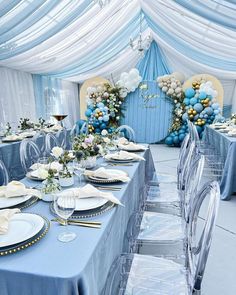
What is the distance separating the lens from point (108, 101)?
7102 millimetres

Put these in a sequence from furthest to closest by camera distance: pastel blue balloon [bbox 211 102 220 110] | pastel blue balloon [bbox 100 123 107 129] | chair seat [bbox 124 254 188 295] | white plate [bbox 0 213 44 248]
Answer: pastel blue balloon [bbox 100 123 107 129]
pastel blue balloon [bbox 211 102 220 110]
chair seat [bbox 124 254 188 295]
white plate [bbox 0 213 44 248]

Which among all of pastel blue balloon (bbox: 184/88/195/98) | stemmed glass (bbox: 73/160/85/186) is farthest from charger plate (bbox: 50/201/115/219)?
pastel blue balloon (bbox: 184/88/195/98)

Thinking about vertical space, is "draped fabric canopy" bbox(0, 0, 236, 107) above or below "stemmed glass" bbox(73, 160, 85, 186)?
above

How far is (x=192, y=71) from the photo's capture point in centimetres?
747

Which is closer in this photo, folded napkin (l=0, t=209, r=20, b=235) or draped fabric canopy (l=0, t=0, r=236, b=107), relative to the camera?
folded napkin (l=0, t=209, r=20, b=235)

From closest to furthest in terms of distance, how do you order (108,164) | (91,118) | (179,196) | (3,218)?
(3,218) < (108,164) < (179,196) < (91,118)

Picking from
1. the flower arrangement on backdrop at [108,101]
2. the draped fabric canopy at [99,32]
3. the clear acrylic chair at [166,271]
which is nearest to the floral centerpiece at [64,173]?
the clear acrylic chair at [166,271]

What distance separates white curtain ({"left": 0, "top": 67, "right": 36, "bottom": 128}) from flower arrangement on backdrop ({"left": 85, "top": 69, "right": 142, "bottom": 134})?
173 centimetres

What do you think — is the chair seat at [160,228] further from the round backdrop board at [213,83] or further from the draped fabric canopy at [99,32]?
the round backdrop board at [213,83]

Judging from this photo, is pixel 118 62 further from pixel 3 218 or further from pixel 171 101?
pixel 3 218

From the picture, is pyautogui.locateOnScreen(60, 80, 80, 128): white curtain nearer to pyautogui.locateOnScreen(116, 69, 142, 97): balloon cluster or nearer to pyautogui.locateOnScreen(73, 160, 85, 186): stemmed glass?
pyautogui.locateOnScreen(116, 69, 142, 97): balloon cluster

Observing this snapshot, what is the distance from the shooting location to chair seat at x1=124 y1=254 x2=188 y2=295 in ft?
4.12


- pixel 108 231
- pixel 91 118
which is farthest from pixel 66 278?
pixel 91 118

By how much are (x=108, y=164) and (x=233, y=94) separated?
21.2 ft
